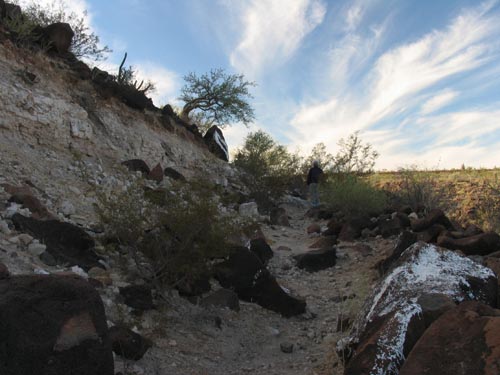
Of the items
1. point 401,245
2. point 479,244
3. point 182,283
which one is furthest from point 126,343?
point 479,244

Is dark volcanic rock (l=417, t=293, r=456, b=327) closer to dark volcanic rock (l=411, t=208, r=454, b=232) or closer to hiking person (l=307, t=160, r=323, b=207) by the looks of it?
dark volcanic rock (l=411, t=208, r=454, b=232)

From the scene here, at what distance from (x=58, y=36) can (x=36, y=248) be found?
23.4 ft

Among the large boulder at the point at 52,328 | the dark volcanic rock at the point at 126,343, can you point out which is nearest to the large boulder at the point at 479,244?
the dark volcanic rock at the point at 126,343

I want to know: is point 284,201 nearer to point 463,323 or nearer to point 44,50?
Answer: point 44,50

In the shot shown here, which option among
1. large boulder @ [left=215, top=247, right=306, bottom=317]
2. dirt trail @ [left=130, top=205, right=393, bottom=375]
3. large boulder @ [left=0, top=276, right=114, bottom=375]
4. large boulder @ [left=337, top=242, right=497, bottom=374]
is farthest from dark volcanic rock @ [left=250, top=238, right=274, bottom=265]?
large boulder @ [left=0, top=276, right=114, bottom=375]

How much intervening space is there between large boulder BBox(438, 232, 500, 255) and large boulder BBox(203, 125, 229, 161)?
1057cm

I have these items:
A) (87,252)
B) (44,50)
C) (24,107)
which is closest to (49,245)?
(87,252)

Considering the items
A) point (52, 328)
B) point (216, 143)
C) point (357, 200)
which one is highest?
point (216, 143)

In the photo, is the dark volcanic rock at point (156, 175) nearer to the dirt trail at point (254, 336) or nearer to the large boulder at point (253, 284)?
the dirt trail at point (254, 336)

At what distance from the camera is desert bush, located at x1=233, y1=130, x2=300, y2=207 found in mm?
12791

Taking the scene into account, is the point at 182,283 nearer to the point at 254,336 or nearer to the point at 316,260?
the point at 254,336

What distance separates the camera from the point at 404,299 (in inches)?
114

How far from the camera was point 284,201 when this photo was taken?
1330cm

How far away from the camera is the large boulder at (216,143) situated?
49.3ft
